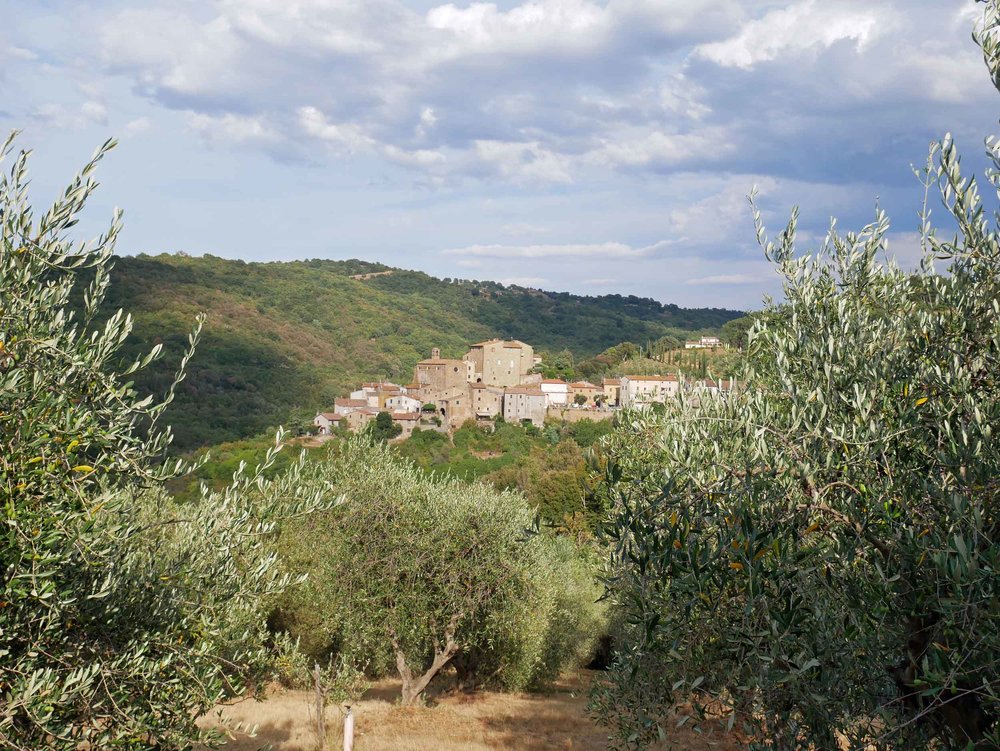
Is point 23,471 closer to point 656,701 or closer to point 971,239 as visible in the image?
point 656,701

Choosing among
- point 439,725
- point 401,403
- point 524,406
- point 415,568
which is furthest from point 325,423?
point 415,568

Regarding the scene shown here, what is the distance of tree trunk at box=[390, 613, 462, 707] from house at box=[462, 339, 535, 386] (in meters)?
86.3

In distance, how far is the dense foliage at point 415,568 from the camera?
1655cm

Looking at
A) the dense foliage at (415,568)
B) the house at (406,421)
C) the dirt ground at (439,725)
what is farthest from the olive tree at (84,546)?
the house at (406,421)

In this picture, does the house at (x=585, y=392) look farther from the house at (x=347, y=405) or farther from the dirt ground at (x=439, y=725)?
the dirt ground at (x=439, y=725)

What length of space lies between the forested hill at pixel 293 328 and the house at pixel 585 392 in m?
29.9

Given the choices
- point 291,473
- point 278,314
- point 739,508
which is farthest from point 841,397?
point 278,314

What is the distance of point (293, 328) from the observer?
113875 mm

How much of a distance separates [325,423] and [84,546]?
240 ft

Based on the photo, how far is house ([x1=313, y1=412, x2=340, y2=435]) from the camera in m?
75.1

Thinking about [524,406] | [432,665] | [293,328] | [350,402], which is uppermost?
[293,328]

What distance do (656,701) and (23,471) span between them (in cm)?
525

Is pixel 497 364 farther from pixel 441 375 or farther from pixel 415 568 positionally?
pixel 415 568

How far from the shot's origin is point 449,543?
16.9 m
